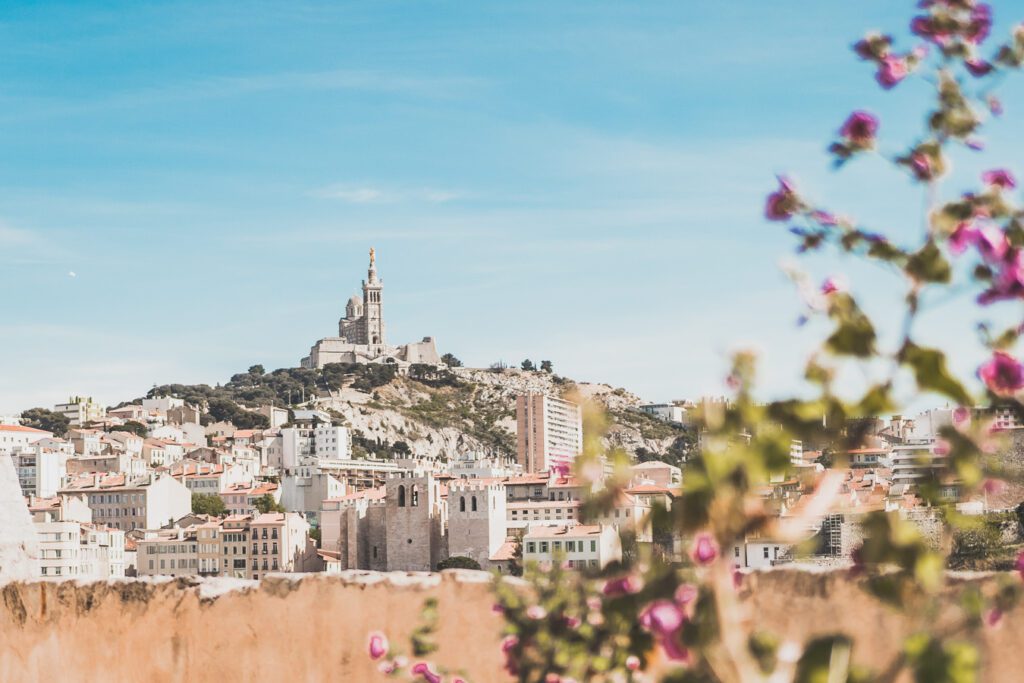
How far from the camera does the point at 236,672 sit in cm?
455

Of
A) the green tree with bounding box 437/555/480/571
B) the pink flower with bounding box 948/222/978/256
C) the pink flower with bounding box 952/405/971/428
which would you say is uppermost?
the pink flower with bounding box 948/222/978/256

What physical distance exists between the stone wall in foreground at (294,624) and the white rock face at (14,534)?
89mm

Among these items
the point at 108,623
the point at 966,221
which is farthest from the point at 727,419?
the point at 108,623

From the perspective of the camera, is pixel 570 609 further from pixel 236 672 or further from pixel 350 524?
pixel 350 524

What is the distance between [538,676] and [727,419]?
112 cm

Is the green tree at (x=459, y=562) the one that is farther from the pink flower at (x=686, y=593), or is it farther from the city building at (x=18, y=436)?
the pink flower at (x=686, y=593)

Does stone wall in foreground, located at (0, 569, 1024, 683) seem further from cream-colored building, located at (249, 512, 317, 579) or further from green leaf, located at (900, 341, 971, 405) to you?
cream-colored building, located at (249, 512, 317, 579)

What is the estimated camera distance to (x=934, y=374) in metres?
1.69

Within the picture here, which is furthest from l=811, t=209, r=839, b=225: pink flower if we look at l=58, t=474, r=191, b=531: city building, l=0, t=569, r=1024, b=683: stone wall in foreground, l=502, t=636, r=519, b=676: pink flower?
l=58, t=474, r=191, b=531: city building

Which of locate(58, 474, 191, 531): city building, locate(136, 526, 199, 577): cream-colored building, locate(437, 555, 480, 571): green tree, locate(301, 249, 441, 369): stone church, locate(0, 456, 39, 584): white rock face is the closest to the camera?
locate(0, 456, 39, 584): white rock face

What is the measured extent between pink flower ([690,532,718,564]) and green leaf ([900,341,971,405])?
309 mm

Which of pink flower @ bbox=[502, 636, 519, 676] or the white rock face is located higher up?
the white rock face

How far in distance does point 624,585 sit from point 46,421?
108 metres

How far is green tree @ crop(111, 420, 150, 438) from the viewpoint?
101 metres
